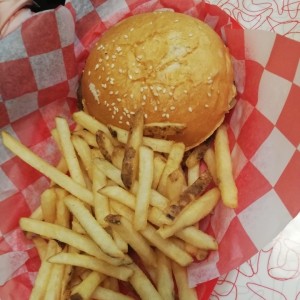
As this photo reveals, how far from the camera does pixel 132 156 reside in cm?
149

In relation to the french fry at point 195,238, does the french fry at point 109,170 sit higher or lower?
higher

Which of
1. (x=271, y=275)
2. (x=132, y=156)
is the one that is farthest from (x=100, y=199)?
(x=271, y=275)

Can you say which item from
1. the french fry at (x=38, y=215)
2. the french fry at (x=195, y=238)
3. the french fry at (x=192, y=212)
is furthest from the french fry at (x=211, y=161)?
the french fry at (x=38, y=215)

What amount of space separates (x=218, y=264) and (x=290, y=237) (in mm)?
289

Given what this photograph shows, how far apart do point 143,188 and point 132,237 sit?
0.16 metres

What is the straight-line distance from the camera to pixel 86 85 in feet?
6.12

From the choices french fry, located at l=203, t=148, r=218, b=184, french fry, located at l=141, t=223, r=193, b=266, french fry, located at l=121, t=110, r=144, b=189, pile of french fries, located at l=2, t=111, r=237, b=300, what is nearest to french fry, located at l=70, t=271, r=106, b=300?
pile of french fries, located at l=2, t=111, r=237, b=300

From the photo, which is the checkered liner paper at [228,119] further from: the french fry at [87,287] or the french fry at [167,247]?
the french fry at [87,287]

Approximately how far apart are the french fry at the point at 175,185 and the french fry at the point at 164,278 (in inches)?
9.0

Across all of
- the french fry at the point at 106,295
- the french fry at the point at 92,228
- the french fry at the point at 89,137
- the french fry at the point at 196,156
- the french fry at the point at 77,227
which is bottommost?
the french fry at the point at 106,295

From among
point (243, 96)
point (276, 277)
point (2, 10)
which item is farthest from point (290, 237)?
point (2, 10)

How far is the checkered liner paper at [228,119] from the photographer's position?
153 centimetres

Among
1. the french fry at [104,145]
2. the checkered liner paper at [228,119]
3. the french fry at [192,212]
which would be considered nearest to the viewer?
the french fry at [192,212]

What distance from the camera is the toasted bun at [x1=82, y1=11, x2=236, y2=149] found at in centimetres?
168
